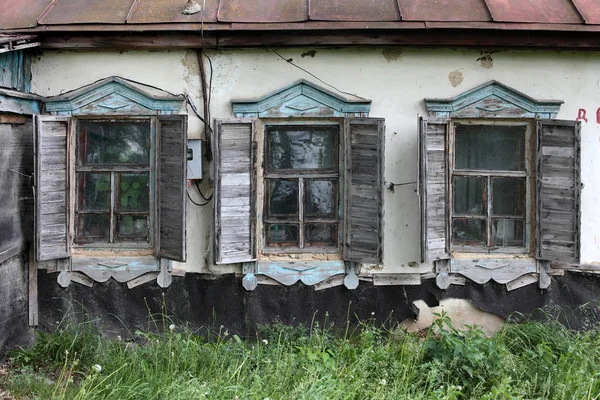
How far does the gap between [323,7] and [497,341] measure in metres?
3.28

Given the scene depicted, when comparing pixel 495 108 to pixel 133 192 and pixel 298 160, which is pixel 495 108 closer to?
pixel 298 160

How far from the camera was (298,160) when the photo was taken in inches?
228

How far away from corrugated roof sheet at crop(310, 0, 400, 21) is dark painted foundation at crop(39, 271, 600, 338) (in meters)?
2.39

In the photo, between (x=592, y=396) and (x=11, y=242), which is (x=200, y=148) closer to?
(x=11, y=242)

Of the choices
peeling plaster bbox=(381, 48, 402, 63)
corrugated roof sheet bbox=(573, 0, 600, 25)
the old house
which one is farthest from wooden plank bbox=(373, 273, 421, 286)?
corrugated roof sheet bbox=(573, 0, 600, 25)

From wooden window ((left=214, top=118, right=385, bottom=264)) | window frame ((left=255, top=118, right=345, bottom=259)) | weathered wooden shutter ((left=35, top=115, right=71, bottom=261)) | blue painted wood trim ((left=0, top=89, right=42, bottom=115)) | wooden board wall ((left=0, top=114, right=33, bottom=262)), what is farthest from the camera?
window frame ((left=255, top=118, right=345, bottom=259))

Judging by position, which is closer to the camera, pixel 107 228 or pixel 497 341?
pixel 497 341

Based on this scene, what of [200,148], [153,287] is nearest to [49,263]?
[153,287]

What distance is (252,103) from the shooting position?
562 centimetres

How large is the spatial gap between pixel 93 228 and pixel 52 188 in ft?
1.81

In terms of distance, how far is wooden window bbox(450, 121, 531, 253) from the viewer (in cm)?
575

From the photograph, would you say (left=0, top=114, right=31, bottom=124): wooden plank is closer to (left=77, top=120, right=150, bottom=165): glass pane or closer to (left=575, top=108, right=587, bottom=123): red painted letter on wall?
(left=77, top=120, right=150, bottom=165): glass pane

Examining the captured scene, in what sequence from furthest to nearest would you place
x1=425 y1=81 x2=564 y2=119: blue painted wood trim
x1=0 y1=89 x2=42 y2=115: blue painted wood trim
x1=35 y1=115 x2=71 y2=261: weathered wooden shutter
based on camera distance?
1. x1=425 y1=81 x2=564 y2=119: blue painted wood trim
2. x1=35 y1=115 x2=71 y2=261: weathered wooden shutter
3. x1=0 y1=89 x2=42 y2=115: blue painted wood trim

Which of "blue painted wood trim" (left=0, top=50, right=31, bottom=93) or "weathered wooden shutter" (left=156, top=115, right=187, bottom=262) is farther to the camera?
"weathered wooden shutter" (left=156, top=115, right=187, bottom=262)
